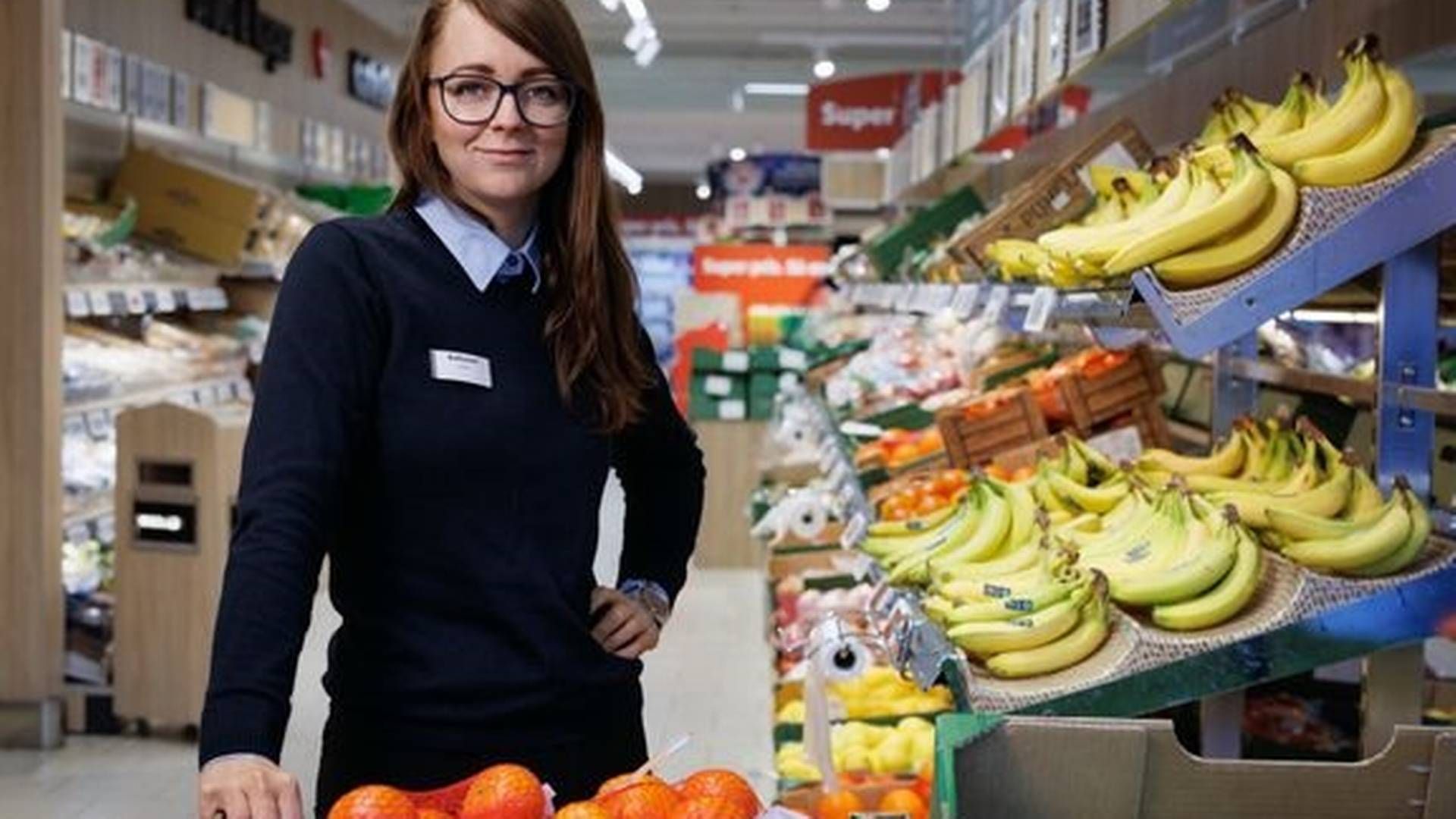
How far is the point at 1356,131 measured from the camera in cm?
284

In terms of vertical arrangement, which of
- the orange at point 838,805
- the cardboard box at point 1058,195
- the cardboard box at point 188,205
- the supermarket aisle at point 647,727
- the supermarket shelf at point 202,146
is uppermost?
the supermarket shelf at point 202,146

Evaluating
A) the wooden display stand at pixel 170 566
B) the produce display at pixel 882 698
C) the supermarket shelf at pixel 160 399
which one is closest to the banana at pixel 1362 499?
the produce display at pixel 882 698

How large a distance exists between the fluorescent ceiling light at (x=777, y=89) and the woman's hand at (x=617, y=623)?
19435 millimetres

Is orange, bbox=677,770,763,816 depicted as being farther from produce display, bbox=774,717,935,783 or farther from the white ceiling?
the white ceiling

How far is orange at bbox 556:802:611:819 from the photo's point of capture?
188 cm

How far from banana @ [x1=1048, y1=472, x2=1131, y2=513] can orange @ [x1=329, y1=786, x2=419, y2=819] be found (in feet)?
5.88

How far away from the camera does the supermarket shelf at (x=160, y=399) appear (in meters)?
7.81

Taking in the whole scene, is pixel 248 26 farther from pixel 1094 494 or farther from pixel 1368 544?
pixel 1368 544

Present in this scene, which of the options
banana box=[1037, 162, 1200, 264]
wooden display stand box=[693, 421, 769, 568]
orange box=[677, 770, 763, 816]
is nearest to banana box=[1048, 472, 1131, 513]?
banana box=[1037, 162, 1200, 264]

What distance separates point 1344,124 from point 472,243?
1.22 m

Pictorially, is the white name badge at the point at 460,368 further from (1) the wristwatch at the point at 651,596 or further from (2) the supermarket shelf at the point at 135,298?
(2) the supermarket shelf at the point at 135,298

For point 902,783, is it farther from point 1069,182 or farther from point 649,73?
point 649,73

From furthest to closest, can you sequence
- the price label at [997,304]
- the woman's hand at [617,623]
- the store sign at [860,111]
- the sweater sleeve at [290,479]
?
the store sign at [860,111] < the price label at [997,304] < the woman's hand at [617,623] < the sweater sleeve at [290,479]

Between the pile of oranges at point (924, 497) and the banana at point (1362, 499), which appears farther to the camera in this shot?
the pile of oranges at point (924, 497)
